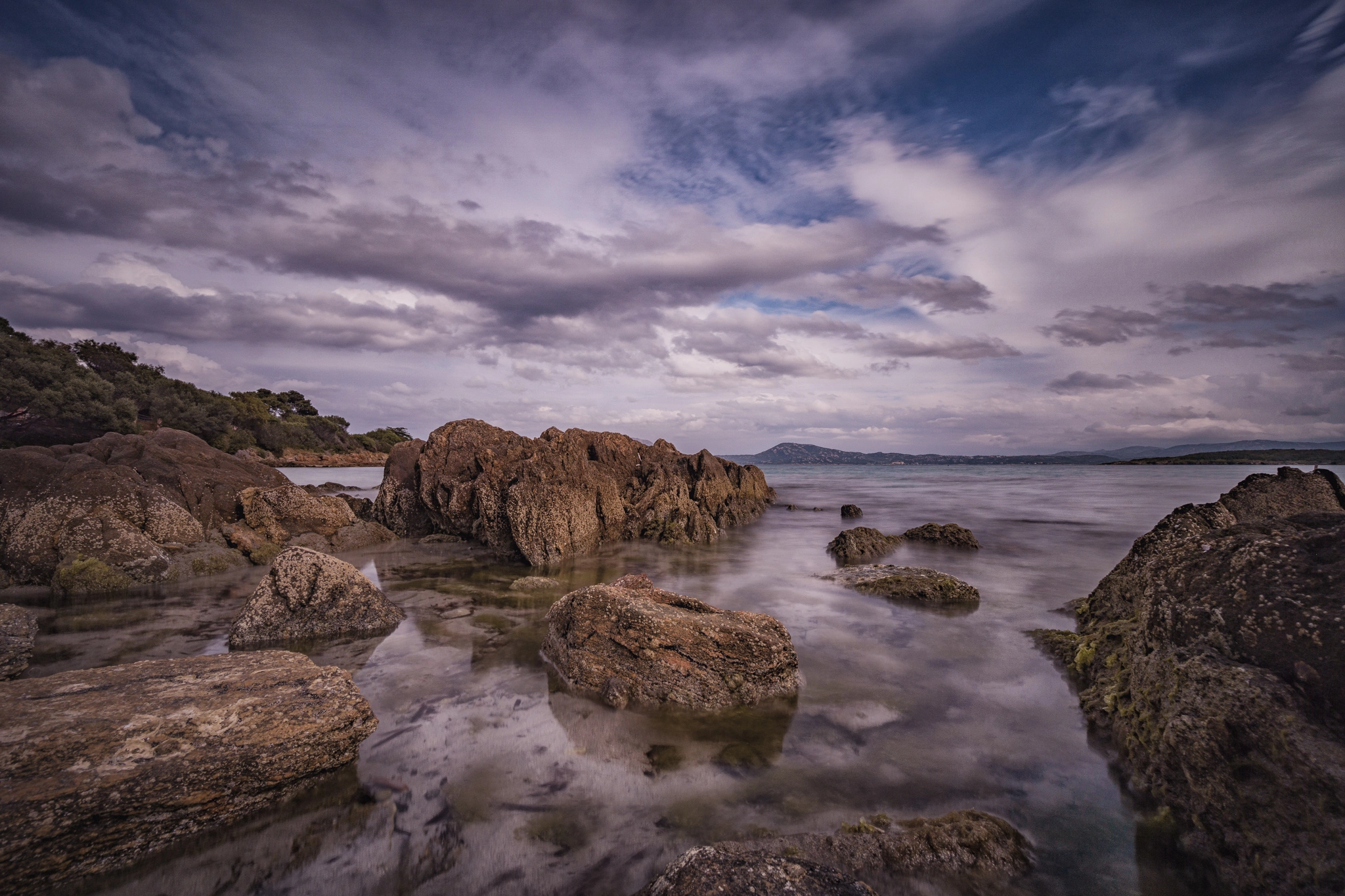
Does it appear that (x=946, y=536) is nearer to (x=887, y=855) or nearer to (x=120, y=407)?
(x=887, y=855)

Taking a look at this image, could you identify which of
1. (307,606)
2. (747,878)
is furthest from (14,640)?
(747,878)

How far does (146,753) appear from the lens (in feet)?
11.8

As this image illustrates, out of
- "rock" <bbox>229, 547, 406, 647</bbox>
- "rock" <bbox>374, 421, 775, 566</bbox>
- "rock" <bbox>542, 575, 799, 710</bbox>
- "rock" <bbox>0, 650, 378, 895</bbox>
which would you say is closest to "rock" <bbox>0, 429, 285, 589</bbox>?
"rock" <bbox>229, 547, 406, 647</bbox>

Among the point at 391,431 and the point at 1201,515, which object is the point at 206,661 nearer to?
the point at 1201,515

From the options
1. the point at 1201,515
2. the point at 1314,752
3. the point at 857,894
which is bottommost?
the point at 857,894

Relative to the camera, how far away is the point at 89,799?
10.8 ft

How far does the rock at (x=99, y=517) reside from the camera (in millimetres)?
9539

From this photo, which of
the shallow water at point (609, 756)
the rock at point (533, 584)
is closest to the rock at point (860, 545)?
the shallow water at point (609, 756)

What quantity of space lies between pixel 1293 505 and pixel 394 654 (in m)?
13.4

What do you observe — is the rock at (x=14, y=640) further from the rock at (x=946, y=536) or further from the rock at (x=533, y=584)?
the rock at (x=946, y=536)

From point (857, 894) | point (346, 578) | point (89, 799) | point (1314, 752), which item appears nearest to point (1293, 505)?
point (1314, 752)

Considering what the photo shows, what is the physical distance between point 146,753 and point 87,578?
867 centimetres

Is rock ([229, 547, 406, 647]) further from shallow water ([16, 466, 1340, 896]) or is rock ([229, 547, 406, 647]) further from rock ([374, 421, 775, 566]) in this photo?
rock ([374, 421, 775, 566])

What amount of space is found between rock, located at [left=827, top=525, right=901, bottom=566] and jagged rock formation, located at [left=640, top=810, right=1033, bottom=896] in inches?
416
